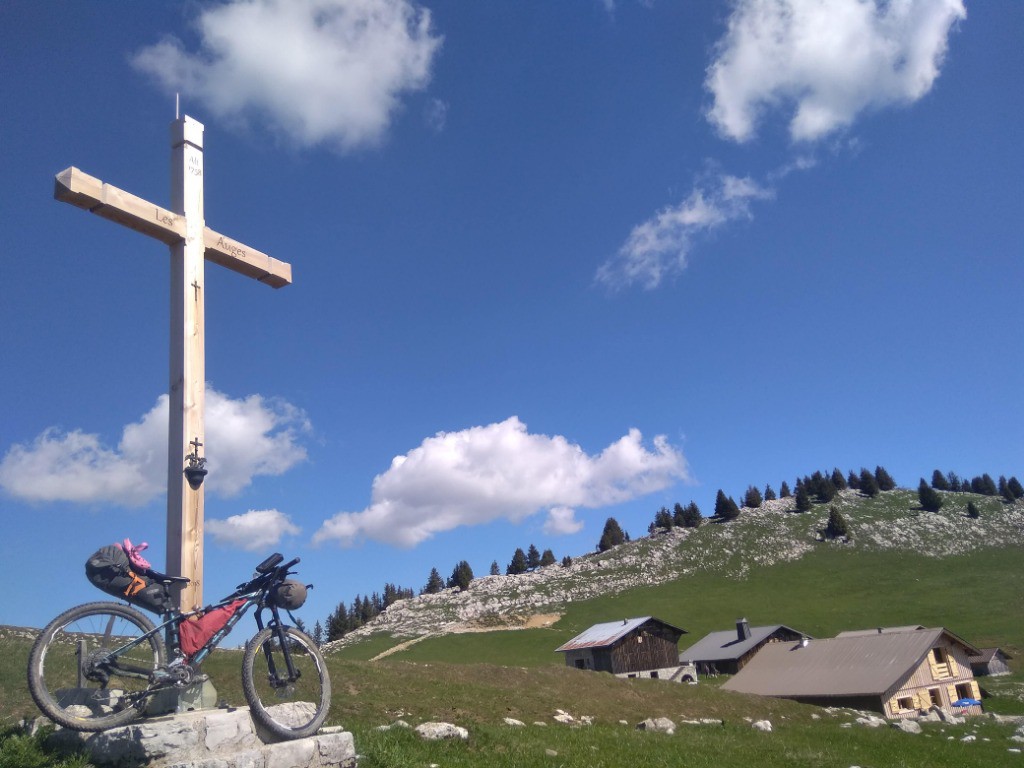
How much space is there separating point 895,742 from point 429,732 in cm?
1967

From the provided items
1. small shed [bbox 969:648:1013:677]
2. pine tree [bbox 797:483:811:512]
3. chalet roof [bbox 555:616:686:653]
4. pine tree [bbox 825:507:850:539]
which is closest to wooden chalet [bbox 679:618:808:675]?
chalet roof [bbox 555:616:686:653]

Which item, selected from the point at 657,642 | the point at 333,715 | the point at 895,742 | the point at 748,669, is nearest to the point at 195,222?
the point at 333,715

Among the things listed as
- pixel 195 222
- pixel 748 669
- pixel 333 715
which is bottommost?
pixel 748 669

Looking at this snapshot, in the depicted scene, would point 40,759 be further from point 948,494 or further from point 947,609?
point 948,494

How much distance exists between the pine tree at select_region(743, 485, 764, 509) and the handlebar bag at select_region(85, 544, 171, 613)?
182m

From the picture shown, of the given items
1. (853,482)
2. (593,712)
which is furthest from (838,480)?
(593,712)

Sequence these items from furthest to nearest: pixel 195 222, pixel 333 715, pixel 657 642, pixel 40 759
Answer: pixel 657 642, pixel 333 715, pixel 195 222, pixel 40 759

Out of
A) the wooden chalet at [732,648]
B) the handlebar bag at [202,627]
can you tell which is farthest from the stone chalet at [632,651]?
the handlebar bag at [202,627]

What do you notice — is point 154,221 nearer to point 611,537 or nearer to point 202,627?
point 202,627

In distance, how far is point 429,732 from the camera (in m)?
10.4

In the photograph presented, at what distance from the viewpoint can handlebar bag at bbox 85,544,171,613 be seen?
6.47 metres

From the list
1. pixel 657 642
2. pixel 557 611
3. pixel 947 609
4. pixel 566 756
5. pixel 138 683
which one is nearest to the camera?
pixel 138 683

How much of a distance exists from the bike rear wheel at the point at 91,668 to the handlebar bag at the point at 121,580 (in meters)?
0.16

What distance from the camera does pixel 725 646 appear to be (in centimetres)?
7244
